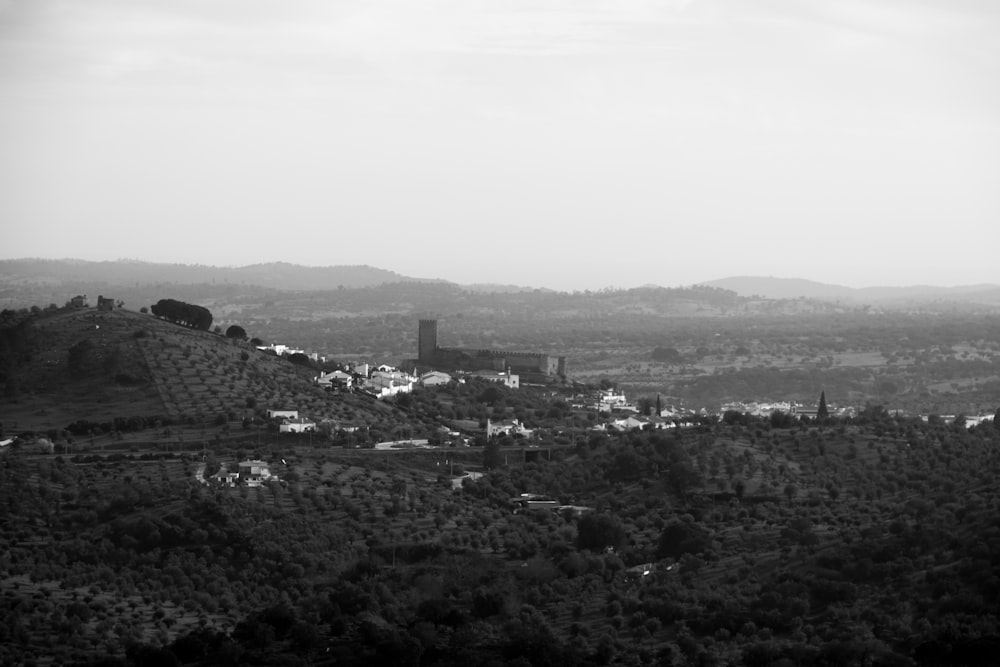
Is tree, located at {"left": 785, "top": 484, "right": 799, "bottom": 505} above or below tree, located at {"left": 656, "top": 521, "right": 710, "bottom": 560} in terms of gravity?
above

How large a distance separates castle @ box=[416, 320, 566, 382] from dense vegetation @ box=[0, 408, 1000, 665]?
1843 centimetres

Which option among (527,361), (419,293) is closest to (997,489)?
(527,361)

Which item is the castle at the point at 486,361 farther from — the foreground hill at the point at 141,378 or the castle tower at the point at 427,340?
the foreground hill at the point at 141,378

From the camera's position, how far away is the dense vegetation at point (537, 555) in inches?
1120

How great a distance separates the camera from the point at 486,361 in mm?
65750

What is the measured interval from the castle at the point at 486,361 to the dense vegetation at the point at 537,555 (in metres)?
18.4

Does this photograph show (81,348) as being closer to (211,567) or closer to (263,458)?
(263,458)

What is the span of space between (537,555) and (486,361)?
99.5 ft

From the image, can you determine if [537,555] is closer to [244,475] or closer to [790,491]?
[790,491]

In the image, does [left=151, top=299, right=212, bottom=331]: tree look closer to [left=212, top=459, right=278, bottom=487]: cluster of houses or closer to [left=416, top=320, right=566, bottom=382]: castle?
[left=416, top=320, right=566, bottom=382]: castle

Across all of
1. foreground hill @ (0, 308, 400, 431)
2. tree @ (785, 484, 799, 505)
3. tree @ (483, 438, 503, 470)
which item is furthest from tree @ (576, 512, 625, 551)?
foreground hill @ (0, 308, 400, 431)

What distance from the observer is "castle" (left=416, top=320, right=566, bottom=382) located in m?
65.1

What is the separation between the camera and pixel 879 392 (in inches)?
3201

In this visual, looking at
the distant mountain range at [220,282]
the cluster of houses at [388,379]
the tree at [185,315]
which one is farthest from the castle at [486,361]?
the distant mountain range at [220,282]
